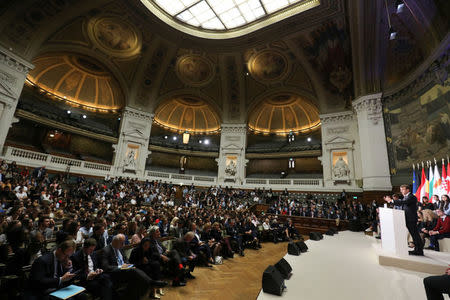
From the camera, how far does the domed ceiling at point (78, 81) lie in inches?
589

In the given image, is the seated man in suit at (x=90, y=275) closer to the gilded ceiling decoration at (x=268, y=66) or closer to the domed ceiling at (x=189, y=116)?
the gilded ceiling decoration at (x=268, y=66)

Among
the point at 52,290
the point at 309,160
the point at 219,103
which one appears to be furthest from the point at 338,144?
the point at 52,290

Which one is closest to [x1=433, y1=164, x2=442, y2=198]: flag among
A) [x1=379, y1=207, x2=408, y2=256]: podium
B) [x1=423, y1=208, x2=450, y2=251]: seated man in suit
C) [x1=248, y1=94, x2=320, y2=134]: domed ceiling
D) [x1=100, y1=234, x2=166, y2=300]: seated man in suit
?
[x1=423, y1=208, x2=450, y2=251]: seated man in suit

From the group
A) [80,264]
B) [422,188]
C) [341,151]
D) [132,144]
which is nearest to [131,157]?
[132,144]

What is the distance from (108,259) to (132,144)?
584 inches

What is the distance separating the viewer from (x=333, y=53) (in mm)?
13703

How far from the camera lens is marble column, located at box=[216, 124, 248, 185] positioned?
17281mm

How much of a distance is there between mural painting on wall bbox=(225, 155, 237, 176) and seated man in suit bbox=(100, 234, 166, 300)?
48.1 ft

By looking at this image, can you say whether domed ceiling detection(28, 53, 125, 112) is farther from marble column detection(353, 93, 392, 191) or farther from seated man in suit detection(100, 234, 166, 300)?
marble column detection(353, 93, 392, 191)

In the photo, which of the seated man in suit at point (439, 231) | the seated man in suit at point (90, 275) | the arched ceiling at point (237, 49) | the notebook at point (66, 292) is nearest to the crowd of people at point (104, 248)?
the seated man in suit at point (90, 275)

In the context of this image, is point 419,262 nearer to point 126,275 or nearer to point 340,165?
point 126,275

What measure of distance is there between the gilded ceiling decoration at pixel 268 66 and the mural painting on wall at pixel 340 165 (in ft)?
25.7

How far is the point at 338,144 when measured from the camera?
14.5 meters

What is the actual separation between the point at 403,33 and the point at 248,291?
43.0ft
